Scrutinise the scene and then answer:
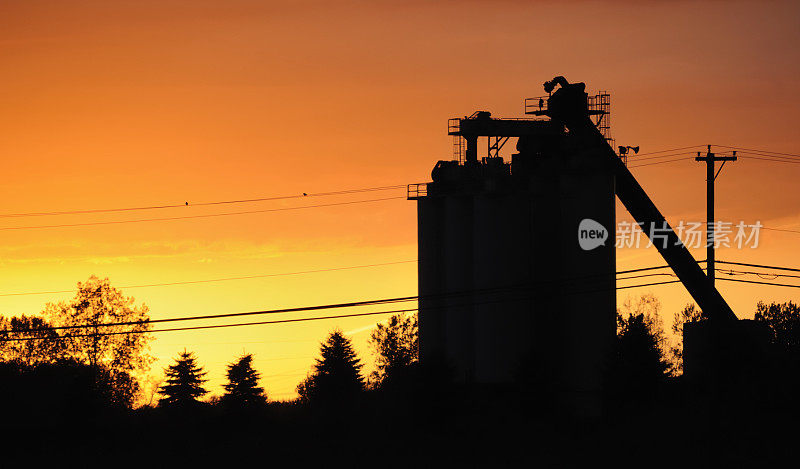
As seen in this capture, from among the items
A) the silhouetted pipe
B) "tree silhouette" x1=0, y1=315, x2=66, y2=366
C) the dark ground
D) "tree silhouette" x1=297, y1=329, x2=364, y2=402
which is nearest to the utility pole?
the silhouetted pipe

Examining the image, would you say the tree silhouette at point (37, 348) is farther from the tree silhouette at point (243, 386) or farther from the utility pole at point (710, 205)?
the utility pole at point (710, 205)

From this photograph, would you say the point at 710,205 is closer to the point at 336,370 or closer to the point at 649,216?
the point at 649,216

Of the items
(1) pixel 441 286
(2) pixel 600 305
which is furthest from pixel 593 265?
(1) pixel 441 286

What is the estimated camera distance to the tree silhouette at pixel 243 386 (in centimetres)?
6419

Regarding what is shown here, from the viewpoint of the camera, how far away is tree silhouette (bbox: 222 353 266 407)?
64.2 meters

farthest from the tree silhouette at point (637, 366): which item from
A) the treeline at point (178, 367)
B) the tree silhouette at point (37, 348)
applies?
the tree silhouette at point (37, 348)

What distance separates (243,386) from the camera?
64.9 m

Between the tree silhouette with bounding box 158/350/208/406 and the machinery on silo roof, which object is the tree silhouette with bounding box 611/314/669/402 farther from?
the tree silhouette with bounding box 158/350/208/406

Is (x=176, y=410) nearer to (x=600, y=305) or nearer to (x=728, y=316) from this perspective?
(x=600, y=305)

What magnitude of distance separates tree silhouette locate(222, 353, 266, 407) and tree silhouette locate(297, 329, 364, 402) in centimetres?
1274

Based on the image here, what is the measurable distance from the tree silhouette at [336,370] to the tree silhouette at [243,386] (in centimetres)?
1274

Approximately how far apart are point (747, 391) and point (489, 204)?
782 inches

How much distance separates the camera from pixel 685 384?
65.9 metres

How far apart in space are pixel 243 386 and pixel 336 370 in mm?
16288
